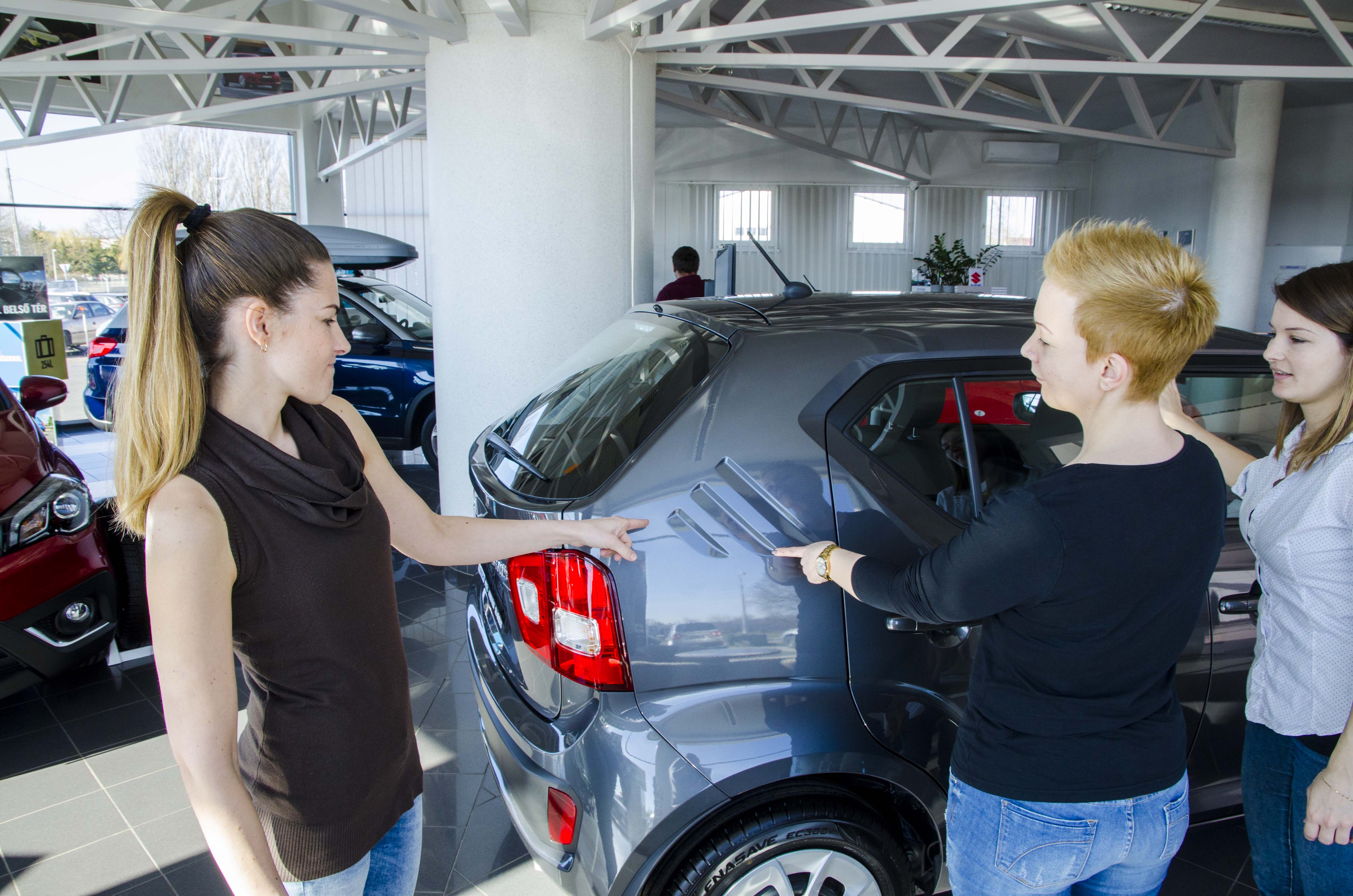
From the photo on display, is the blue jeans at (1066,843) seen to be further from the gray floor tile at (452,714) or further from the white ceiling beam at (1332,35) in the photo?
the white ceiling beam at (1332,35)

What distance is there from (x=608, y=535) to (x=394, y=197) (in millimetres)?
16106

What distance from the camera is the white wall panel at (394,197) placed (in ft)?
52.3

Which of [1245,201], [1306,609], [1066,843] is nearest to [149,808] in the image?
[1066,843]

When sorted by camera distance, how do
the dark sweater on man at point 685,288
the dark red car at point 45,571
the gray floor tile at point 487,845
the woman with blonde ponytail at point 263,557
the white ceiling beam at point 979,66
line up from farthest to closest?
the dark sweater on man at point 685,288
the white ceiling beam at point 979,66
the dark red car at point 45,571
the gray floor tile at point 487,845
the woman with blonde ponytail at point 263,557

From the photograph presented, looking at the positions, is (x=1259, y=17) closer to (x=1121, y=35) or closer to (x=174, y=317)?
(x=1121, y=35)

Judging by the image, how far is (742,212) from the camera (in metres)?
16.3

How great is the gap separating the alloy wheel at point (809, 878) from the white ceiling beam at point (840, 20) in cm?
369

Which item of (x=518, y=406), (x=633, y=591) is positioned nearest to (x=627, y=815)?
(x=633, y=591)

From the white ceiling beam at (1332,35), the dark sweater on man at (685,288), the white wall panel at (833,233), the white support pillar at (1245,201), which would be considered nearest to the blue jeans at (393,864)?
the dark sweater on man at (685,288)

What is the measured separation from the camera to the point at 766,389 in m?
1.80

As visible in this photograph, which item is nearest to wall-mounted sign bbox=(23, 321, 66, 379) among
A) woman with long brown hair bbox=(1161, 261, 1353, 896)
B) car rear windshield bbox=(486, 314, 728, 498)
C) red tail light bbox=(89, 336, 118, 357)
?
red tail light bbox=(89, 336, 118, 357)

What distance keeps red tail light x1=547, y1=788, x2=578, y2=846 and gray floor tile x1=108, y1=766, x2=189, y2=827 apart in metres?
1.72

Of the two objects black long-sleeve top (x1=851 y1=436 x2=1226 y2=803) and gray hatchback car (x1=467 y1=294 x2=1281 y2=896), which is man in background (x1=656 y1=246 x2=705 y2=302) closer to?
gray hatchback car (x1=467 y1=294 x2=1281 y2=896)

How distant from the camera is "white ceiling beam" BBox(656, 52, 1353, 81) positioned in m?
5.37
